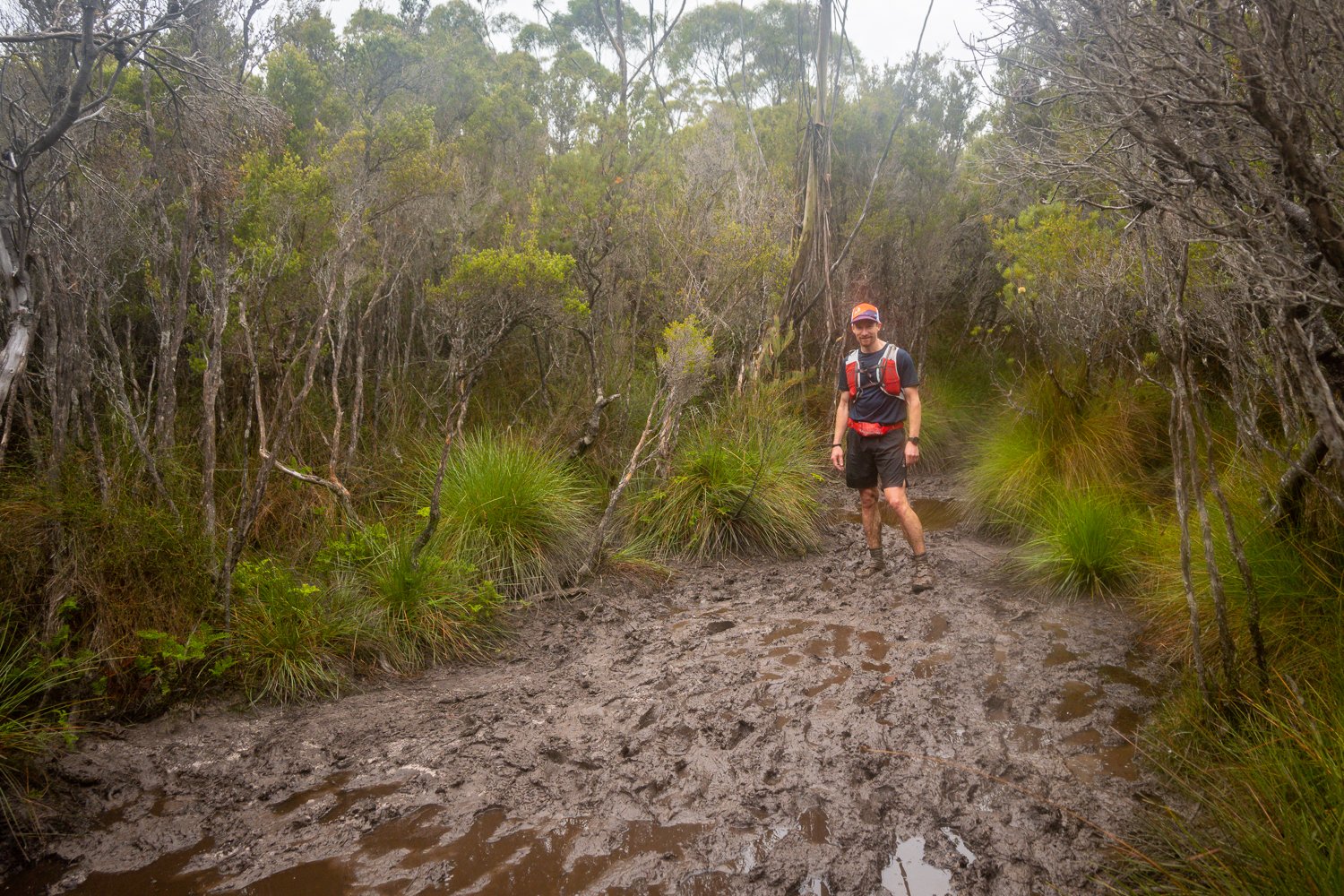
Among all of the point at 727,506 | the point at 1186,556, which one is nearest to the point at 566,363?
the point at 727,506

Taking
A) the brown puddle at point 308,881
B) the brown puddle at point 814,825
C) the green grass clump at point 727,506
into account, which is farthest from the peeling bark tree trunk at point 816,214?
the brown puddle at point 308,881

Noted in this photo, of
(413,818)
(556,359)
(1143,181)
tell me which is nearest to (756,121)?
(556,359)

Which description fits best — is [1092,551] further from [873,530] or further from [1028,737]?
[1028,737]

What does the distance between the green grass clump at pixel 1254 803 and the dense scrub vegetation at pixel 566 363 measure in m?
0.02

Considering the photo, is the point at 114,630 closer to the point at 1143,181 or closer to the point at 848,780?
the point at 848,780

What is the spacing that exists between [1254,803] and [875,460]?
12.1ft

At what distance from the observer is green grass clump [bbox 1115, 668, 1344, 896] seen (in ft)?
7.34

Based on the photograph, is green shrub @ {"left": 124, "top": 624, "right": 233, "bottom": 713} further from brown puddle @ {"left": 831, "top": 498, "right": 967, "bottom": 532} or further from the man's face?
brown puddle @ {"left": 831, "top": 498, "right": 967, "bottom": 532}

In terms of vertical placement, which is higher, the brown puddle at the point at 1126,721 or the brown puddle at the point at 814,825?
the brown puddle at the point at 814,825

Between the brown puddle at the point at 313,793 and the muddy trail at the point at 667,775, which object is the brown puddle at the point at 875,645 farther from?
the brown puddle at the point at 313,793

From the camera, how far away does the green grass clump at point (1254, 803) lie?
2238mm

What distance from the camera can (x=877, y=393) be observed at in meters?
6.06

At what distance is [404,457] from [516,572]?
5.69ft

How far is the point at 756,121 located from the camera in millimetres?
17625
